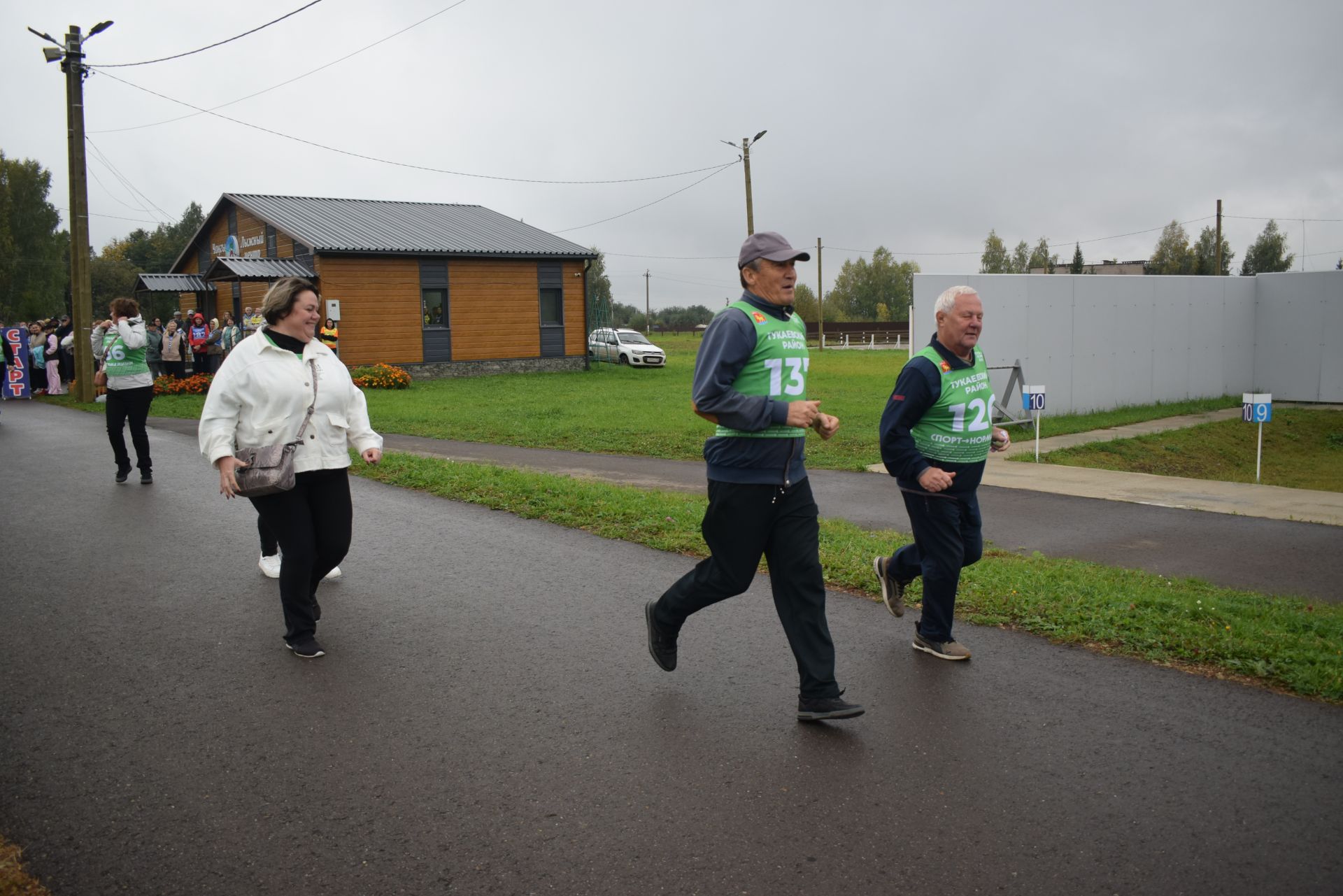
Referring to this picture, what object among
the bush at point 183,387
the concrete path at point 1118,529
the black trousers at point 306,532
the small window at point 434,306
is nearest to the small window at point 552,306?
the small window at point 434,306

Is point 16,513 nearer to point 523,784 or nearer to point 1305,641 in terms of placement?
point 523,784

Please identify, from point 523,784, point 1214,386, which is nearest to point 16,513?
point 523,784

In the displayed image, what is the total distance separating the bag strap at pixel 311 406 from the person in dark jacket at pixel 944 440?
9.39ft

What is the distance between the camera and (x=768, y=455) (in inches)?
165

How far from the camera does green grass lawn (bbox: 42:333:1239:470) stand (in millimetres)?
14789

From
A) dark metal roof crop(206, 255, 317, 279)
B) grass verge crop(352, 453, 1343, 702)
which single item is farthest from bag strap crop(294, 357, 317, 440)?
dark metal roof crop(206, 255, 317, 279)

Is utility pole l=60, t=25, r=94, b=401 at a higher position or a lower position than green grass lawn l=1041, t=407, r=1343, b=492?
higher

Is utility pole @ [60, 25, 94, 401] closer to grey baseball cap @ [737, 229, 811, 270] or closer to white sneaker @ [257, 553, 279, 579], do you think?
white sneaker @ [257, 553, 279, 579]

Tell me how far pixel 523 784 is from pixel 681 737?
2.33 ft

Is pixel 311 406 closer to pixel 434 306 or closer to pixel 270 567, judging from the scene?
pixel 270 567

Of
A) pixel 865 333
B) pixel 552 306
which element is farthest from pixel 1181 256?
pixel 552 306

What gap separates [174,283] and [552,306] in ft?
41.8

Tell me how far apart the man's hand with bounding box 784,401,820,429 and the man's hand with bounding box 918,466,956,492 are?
0.99 meters

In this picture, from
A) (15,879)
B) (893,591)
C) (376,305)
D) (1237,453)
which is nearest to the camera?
(15,879)
